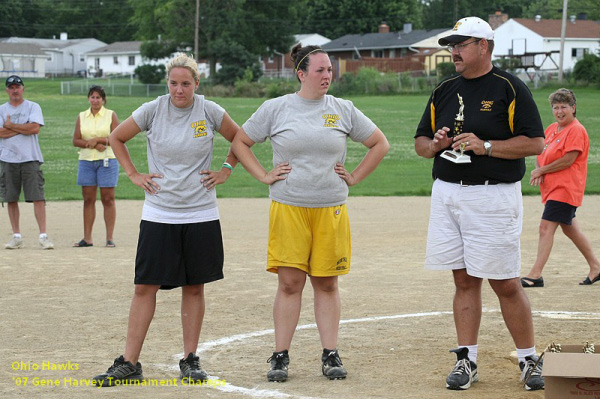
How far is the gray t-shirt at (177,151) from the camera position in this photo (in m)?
5.80

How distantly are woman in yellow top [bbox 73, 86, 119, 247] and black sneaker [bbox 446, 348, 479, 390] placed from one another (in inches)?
264

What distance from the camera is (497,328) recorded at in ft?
23.8

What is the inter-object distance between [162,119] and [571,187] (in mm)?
4551

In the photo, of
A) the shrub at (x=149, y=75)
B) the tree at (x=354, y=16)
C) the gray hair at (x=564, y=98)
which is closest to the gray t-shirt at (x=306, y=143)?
the gray hair at (x=564, y=98)

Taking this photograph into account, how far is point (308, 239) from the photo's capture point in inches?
232

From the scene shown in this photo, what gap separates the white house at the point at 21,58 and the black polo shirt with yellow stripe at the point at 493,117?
301ft

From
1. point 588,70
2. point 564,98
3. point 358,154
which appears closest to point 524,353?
point 564,98

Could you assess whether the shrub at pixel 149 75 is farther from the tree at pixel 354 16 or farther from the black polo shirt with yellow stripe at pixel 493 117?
the black polo shirt with yellow stripe at pixel 493 117

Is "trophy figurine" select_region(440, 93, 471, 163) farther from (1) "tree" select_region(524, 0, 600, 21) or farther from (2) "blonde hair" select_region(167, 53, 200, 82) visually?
(1) "tree" select_region(524, 0, 600, 21)

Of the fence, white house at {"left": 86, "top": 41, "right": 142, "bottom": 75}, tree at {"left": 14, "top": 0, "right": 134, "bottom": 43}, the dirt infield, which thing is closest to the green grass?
the dirt infield

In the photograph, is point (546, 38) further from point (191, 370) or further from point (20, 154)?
point (191, 370)

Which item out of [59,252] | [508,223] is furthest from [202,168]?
[59,252]

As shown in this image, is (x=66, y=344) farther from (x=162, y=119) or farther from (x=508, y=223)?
(x=508, y=223)

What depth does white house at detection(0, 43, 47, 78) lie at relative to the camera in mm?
93812
